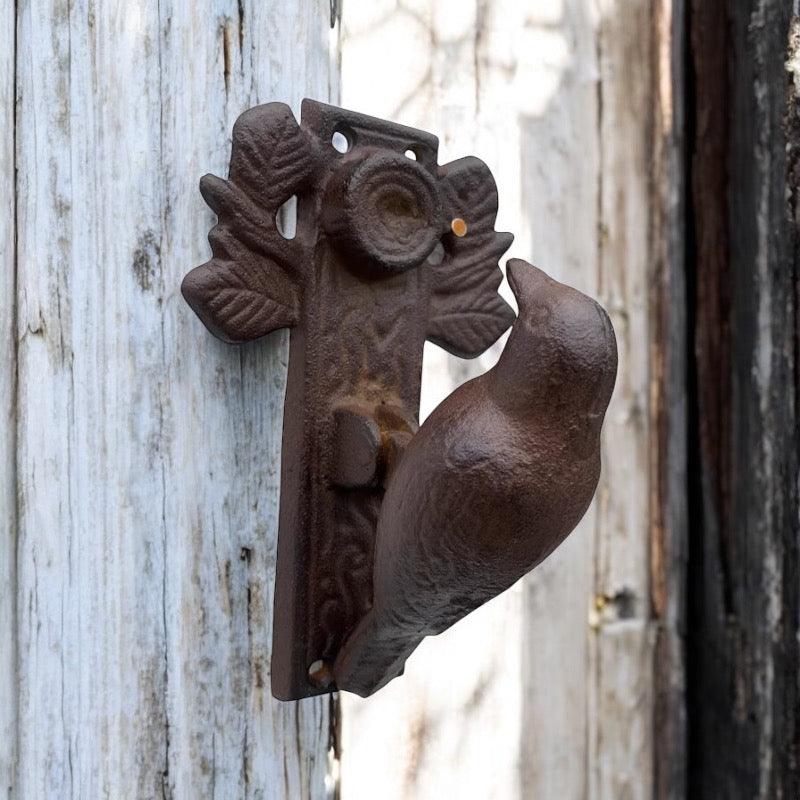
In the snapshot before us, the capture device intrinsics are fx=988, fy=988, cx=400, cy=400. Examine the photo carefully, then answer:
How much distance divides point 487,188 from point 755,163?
32cm

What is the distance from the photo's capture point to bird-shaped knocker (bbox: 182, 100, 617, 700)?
542 mm

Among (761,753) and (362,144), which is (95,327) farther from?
(761,753)

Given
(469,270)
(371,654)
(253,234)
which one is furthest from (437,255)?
(371,654)

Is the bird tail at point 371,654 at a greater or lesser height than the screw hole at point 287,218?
lesser

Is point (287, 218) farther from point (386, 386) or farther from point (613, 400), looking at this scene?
point (613, 400)

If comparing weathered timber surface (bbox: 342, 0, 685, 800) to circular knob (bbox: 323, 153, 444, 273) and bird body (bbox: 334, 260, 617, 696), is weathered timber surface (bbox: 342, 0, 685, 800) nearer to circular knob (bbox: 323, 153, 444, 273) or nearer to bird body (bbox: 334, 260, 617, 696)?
circular knob (bbox: 323, 153, 444, 273)

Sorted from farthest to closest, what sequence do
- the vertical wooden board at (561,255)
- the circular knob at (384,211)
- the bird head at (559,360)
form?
the vertical wooden board at (561,255) → the circular knob at (384,211) → the bird head at (559,360)

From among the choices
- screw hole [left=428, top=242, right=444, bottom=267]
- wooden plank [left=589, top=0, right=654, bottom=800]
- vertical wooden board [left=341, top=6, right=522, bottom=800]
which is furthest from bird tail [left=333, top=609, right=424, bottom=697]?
wooden plank [left=589, top=0, right=654, bottom=800]

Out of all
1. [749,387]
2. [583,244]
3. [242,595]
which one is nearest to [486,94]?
[583,244]

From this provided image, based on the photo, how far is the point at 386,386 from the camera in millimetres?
687


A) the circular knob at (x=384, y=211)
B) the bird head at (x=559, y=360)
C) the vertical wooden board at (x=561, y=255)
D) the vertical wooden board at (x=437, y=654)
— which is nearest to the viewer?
the bird head at (x=559, y=360)

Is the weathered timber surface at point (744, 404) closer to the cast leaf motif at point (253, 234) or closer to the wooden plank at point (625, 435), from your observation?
the wooden plank at point (625, 435)

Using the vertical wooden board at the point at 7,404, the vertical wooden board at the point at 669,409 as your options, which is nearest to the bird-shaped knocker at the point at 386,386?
the vertical wooden board at the point at 7,404

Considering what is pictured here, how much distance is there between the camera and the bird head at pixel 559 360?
0.53 metres
